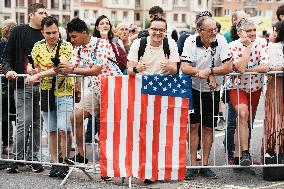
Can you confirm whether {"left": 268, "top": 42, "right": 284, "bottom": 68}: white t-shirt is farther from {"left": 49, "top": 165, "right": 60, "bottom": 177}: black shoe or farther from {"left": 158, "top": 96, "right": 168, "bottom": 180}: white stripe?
{"left": 49, "top": 165, "right": 60, "bottom": 177}: black shoe

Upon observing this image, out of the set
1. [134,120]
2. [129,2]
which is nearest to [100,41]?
[134,120]

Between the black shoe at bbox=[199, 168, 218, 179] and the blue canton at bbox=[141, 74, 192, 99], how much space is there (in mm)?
1102

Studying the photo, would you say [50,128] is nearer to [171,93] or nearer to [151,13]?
A: [171,93]

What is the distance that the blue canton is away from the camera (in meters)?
7.87

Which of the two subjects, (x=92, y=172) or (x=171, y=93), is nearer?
(x=171, y=93)

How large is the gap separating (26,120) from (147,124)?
6.34ft

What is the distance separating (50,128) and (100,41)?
1.31m

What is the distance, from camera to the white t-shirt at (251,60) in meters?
8.36

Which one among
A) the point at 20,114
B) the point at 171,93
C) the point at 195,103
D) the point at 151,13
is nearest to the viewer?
the point at 171,93

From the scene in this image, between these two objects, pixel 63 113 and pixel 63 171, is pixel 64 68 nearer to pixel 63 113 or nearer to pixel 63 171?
pixel 63 113

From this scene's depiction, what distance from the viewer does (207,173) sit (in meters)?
8.38

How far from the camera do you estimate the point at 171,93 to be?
7.90 meters

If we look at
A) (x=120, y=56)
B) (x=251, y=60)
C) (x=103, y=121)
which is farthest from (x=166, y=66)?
(x=120, y=56)

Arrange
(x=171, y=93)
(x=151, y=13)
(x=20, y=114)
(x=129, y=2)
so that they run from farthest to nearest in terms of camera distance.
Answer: (x=129, y=2)
(x=151, y=13)
(x=20, y=114)
(x=171, y=93)
